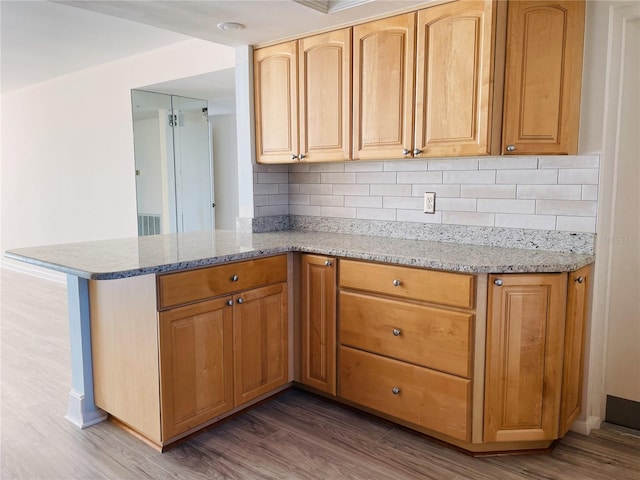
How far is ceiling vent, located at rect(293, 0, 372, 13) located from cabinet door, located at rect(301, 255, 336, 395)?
4.07 ft

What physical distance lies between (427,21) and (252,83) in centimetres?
120

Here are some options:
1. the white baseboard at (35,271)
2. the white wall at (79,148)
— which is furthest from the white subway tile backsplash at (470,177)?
the white baseboard at (35,271)

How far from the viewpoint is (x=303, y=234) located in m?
3.05

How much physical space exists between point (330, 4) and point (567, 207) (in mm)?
1519

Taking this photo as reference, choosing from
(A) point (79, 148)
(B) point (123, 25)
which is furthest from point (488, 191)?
(A) point (79, 148)

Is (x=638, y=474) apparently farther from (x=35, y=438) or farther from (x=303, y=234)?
(x=35, y=438)

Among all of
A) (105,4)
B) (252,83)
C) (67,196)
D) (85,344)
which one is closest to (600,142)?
(252,83)

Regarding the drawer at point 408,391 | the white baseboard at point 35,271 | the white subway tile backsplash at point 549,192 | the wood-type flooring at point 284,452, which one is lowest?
the wood-type flooring at point 284,452

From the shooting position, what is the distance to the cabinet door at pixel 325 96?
261 centimetres

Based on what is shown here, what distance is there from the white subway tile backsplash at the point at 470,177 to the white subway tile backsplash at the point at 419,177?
0.04m

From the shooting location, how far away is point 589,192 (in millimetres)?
2197

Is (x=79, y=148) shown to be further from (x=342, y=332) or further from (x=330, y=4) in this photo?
(x=342, y=332)

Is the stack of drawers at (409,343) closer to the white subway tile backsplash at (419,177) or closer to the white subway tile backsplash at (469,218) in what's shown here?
the white subway tile backsplash at (469,218)

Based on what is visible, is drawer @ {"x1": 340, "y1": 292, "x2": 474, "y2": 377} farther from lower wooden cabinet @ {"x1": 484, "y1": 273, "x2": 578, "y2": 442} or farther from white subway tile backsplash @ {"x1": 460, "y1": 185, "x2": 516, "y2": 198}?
white subway tile backsplash @ {"x1": 460, "y1": 185, "x2": 516, "y2": 198}
